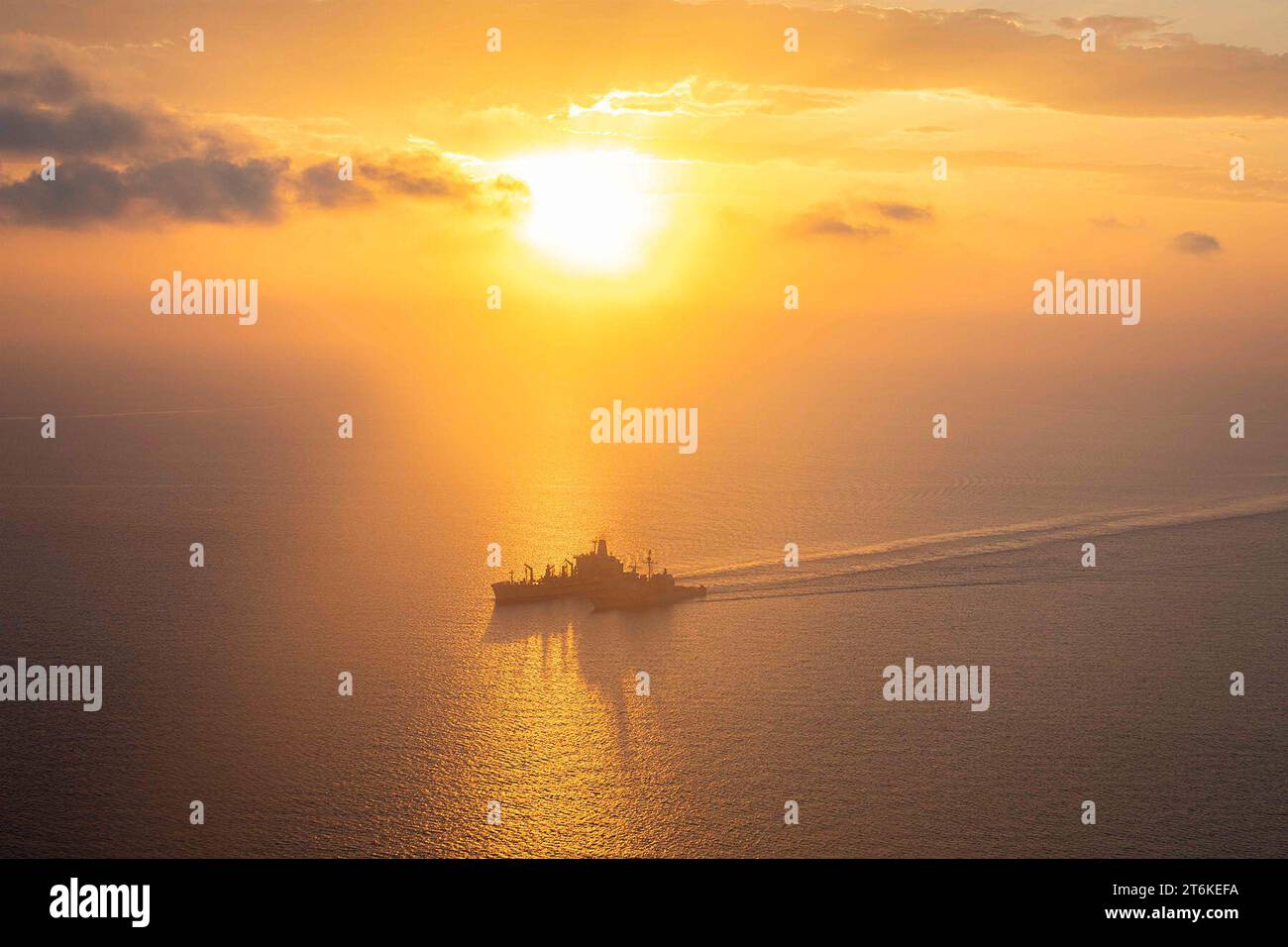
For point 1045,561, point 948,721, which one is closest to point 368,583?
point 948,721

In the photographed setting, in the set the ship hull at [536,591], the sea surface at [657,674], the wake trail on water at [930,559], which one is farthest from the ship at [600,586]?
the wake trail on water at [930,559]

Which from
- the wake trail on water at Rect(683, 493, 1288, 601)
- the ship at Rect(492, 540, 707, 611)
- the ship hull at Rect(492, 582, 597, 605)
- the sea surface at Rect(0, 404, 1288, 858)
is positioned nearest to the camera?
the sea surface at Rect(0, 404, 1288, 858)

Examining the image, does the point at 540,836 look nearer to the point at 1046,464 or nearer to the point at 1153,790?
the point at 1153,790

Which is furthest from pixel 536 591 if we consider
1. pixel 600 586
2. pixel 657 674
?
pixel 657 674

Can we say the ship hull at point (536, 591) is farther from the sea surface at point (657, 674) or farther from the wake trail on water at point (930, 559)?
the wake trail on water at point (930, 559)

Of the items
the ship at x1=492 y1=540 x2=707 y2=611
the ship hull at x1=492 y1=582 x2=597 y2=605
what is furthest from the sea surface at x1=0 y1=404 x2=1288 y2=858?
the ship at x1=492 y1=540 x2=707 y2=611

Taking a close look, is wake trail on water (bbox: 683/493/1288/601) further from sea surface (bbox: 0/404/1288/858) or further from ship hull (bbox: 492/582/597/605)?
ship hull (bbox: 492/582/597/605)
